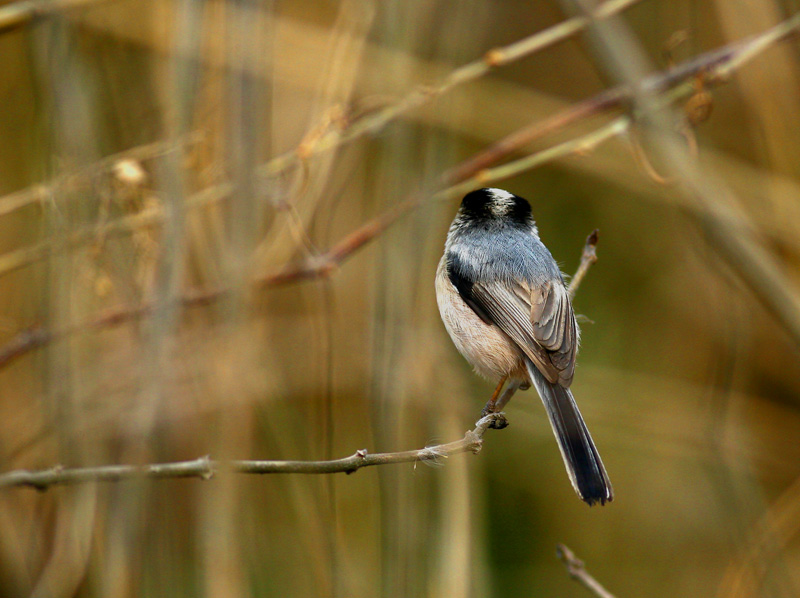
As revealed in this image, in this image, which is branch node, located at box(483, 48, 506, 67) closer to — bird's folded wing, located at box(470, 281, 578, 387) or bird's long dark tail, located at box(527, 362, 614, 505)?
bird's folded wing, located at box(470, 281, 578, 387)

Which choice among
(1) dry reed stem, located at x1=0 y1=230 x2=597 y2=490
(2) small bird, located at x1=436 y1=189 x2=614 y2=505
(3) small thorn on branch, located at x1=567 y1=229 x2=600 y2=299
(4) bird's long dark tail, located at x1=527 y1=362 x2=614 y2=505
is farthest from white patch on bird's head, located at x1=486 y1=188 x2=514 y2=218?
(1) dry reed stem, located at x1=0 y1=230 x2=597 y2=490

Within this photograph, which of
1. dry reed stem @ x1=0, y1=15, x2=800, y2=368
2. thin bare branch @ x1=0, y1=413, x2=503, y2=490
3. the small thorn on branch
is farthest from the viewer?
dry reed stem @ x1=0, y1=15, x2=800, y2=368

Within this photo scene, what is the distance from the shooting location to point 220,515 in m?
1.29

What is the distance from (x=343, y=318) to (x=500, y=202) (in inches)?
54.6

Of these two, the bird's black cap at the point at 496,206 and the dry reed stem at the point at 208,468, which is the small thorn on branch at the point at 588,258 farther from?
the dry reed stem at the point at 208,468

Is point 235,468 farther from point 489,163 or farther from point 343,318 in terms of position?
point 343,318

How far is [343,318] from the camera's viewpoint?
3.44 m

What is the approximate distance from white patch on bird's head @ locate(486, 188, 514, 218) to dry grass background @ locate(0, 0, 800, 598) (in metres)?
0.19

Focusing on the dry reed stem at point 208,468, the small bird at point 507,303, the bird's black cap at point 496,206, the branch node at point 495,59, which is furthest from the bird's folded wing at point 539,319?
the branch node at point 495,59

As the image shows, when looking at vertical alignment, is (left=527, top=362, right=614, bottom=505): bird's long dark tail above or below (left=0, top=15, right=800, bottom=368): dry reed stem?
below

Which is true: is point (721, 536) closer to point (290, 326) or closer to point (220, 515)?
point (290, 326)

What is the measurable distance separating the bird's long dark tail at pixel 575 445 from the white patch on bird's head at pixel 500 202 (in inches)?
18.2

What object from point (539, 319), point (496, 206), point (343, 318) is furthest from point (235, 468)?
point (343, 318)

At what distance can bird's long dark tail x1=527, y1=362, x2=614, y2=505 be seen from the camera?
1.61 metres
